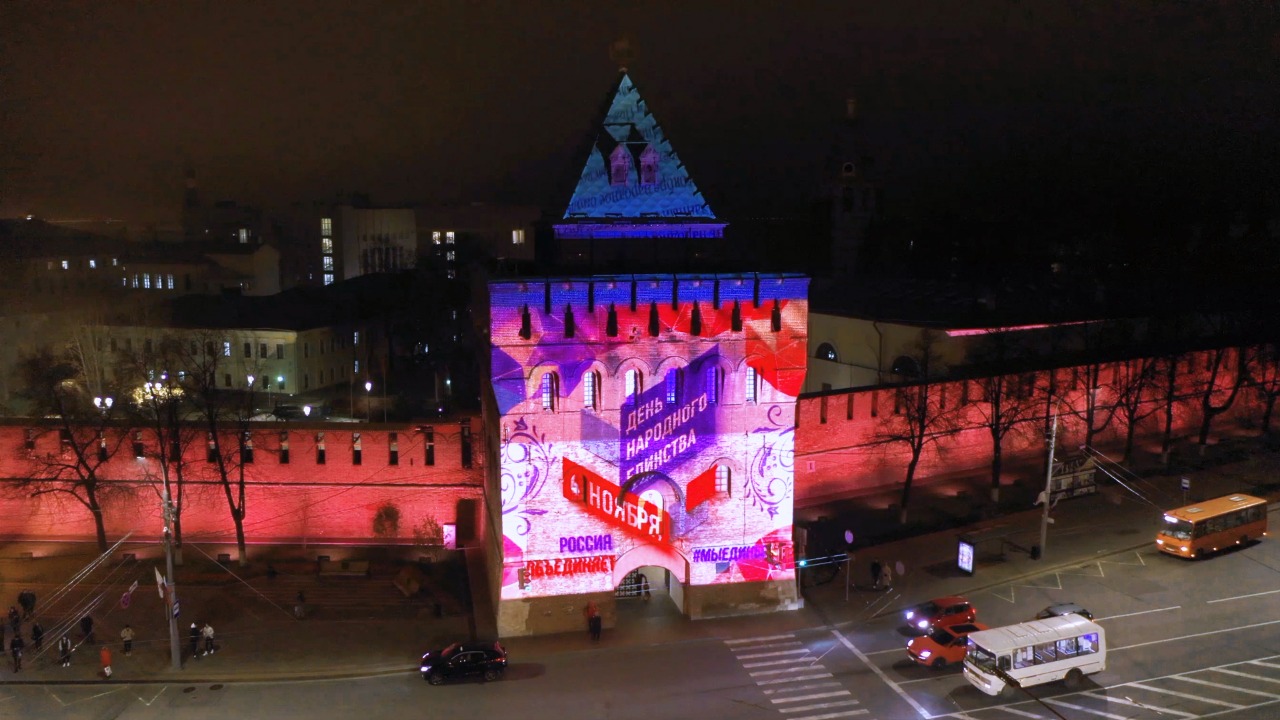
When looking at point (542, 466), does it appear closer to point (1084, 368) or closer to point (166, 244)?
point (1084, 368)

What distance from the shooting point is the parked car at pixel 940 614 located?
26.7 meters

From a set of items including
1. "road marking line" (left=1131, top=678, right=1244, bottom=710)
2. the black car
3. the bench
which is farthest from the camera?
the bench

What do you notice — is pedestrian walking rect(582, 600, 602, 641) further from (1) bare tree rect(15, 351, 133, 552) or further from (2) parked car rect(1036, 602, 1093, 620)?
(1) bare tree rect(15, 351, 133, 552)

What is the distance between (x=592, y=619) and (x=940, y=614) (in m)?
10.1

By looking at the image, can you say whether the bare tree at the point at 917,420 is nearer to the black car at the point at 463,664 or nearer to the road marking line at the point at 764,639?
the road marking line at the point at 764,639

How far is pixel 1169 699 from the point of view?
77.6ft

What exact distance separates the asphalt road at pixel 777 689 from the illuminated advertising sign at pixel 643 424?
9.94 feet

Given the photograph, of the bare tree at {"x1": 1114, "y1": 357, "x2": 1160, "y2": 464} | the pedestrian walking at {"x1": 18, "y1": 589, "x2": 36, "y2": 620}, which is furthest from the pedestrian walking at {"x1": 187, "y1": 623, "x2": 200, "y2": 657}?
the bare tree at {"x1": 1114, "y1": 357, "x2": 1160, "y2": 464}

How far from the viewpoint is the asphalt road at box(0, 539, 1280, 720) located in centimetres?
2323

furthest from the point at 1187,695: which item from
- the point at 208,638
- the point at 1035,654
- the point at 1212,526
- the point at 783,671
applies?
the point at 208,638

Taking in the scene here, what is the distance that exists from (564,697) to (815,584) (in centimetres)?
1079

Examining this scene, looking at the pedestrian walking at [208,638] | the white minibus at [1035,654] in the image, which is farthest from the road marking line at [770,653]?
the pedestrian walking at [208,638]

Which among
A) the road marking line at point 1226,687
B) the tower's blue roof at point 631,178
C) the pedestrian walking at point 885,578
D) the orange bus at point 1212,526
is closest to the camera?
the road marking line at point 1226,687

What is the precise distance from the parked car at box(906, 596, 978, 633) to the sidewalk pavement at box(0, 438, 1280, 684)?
1.82 meters
